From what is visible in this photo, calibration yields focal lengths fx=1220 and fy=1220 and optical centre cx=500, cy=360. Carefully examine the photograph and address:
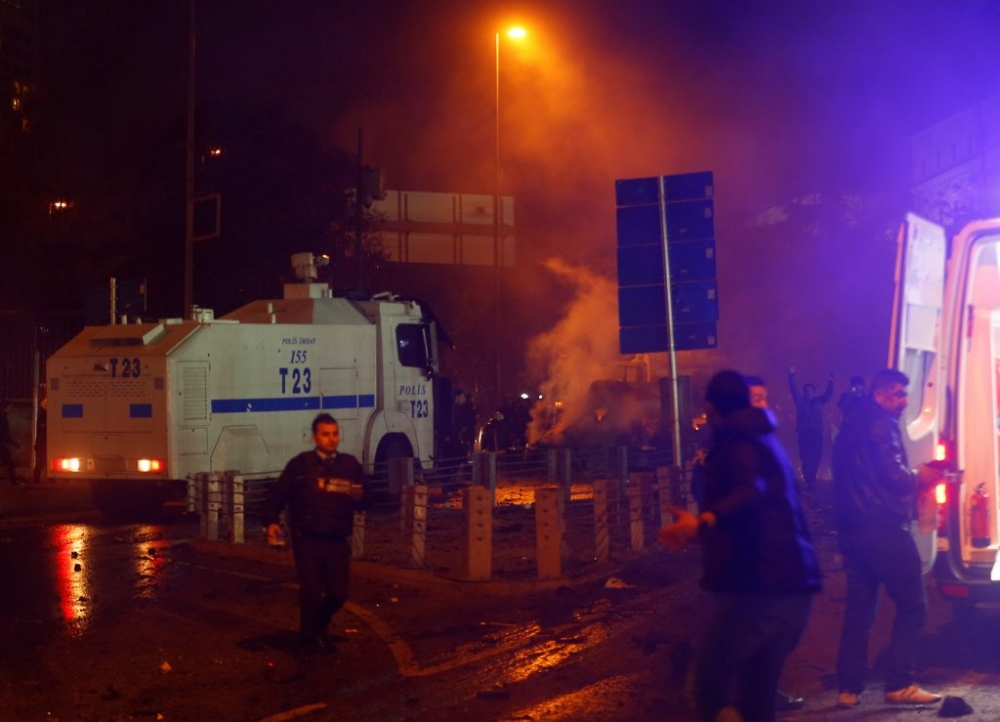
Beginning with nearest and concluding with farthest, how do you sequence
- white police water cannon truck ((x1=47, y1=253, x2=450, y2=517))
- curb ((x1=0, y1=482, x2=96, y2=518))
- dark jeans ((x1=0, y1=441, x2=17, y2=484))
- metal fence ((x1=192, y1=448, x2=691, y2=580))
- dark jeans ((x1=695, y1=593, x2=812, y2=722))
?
1. dark jeans ((x1=695, y1=593, x2=812, y2=722))
2. metal fence ((x1=192, y1=448, x2=691, y2=580))
3. white police water cannon truck ((x1=47, y1=253, x2=450, y2=517))
4. curb ((x1=0, y1=482, x2=96, y2=518))
5. dark jeans ((x1=0, y1=441, x2=17, y2=484))

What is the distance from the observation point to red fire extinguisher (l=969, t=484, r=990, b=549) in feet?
23.8

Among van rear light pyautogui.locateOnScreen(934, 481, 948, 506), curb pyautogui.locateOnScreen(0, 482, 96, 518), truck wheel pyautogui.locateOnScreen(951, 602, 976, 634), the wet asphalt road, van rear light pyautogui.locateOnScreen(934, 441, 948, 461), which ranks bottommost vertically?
the wet asphalt road

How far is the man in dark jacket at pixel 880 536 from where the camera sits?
6.26 metres

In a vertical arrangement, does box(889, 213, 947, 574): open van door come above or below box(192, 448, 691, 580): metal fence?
above

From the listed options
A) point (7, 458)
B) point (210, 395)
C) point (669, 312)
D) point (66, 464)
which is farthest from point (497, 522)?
point (7, 458)

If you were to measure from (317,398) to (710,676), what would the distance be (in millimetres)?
12508

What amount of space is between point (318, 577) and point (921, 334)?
13.1ft

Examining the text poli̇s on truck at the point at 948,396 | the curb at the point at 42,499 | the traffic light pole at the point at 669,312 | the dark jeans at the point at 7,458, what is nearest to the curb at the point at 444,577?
the traffic light pole at the point at 669,312

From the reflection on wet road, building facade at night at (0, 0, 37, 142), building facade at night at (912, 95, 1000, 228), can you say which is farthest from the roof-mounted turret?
building facade at night at (912, 95, 1000, 228)

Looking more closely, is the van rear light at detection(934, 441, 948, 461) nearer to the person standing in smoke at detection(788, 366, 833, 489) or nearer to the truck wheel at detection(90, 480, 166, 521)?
the person standing in smoke at detection(788, 366, 833, 489)

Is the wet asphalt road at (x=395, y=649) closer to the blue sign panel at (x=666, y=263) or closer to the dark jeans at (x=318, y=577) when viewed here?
the dark jeans at (x=318, y=577)

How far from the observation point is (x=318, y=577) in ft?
25.8

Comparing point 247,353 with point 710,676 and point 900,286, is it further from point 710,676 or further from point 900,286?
point 710,676

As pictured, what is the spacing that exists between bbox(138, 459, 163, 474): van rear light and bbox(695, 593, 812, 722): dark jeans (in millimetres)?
11372
